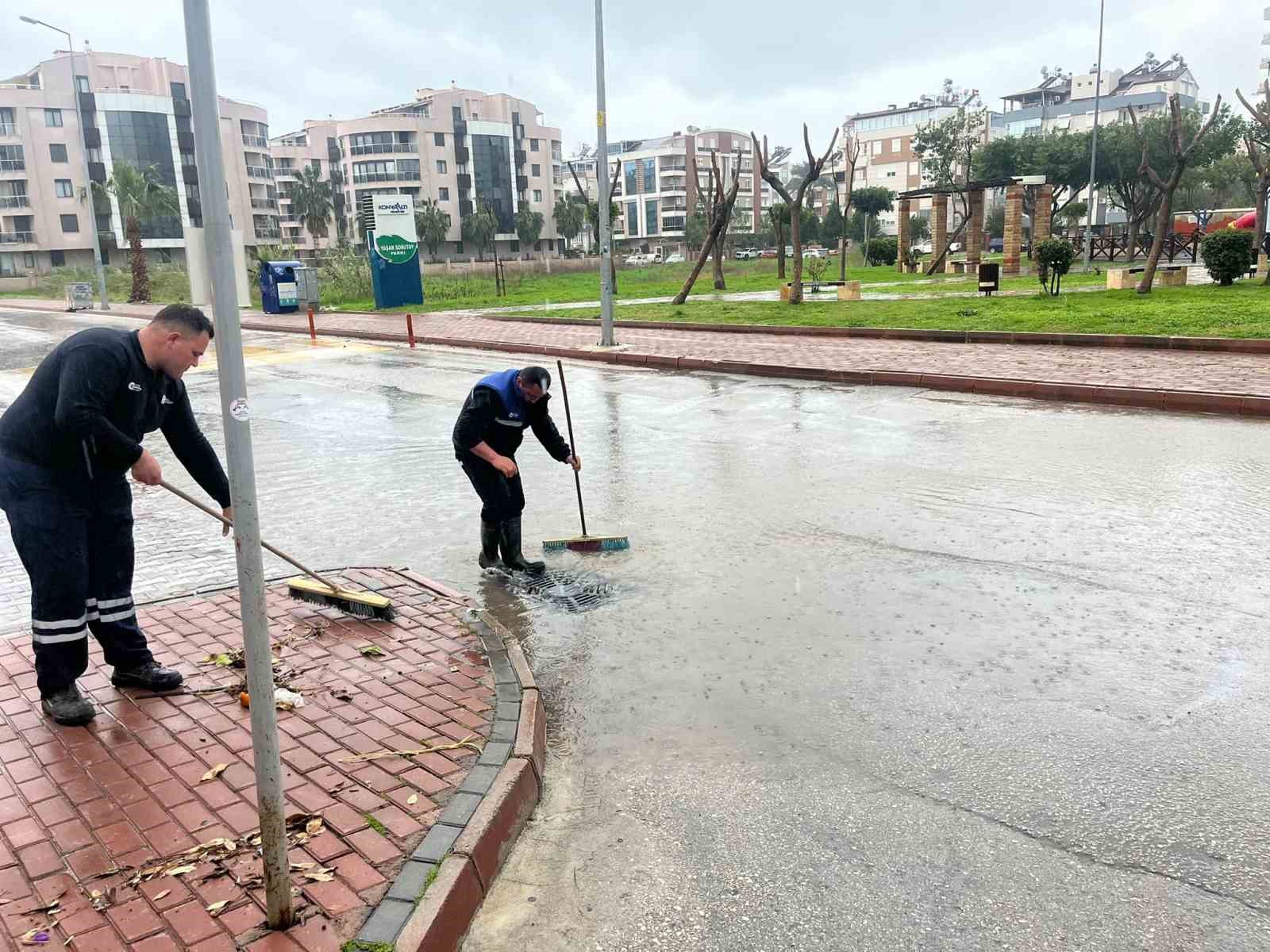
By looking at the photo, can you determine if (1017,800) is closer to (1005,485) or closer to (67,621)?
(67,621)

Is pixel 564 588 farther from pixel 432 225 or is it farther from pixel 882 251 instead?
pixel 432 225

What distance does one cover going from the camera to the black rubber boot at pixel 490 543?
5980 mm

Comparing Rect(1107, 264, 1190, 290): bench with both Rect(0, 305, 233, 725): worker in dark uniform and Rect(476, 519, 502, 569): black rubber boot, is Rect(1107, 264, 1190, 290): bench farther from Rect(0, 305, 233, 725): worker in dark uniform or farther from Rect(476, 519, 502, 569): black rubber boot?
Rect(0, 305, 233, 725): worker in dark uniform

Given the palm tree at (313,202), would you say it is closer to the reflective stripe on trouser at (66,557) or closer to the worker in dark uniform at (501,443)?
the worker in dark uniform at (501,443)

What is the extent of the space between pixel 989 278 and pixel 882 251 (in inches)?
953

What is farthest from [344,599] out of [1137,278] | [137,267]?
[137,267]

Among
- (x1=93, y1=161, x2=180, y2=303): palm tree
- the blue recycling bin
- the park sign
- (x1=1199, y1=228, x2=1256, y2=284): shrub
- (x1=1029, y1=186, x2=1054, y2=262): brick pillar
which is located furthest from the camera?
(x1=93, y1=161, x2=180, y2=303): palm tree

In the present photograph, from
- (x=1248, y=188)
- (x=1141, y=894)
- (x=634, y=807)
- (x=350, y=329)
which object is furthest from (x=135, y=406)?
(x=1248, y=188)

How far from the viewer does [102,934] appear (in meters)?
2.67

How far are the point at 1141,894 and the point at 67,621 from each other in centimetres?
396

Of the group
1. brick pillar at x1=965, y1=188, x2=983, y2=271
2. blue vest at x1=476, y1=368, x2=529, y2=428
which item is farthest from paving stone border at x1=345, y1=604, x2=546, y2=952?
brick pillar at x1=965, y1=188, x2=983, y2=271

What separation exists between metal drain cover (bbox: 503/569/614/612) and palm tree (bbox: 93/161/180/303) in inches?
1687

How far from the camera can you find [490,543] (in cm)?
602

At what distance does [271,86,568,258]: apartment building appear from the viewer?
8631 centimetres
